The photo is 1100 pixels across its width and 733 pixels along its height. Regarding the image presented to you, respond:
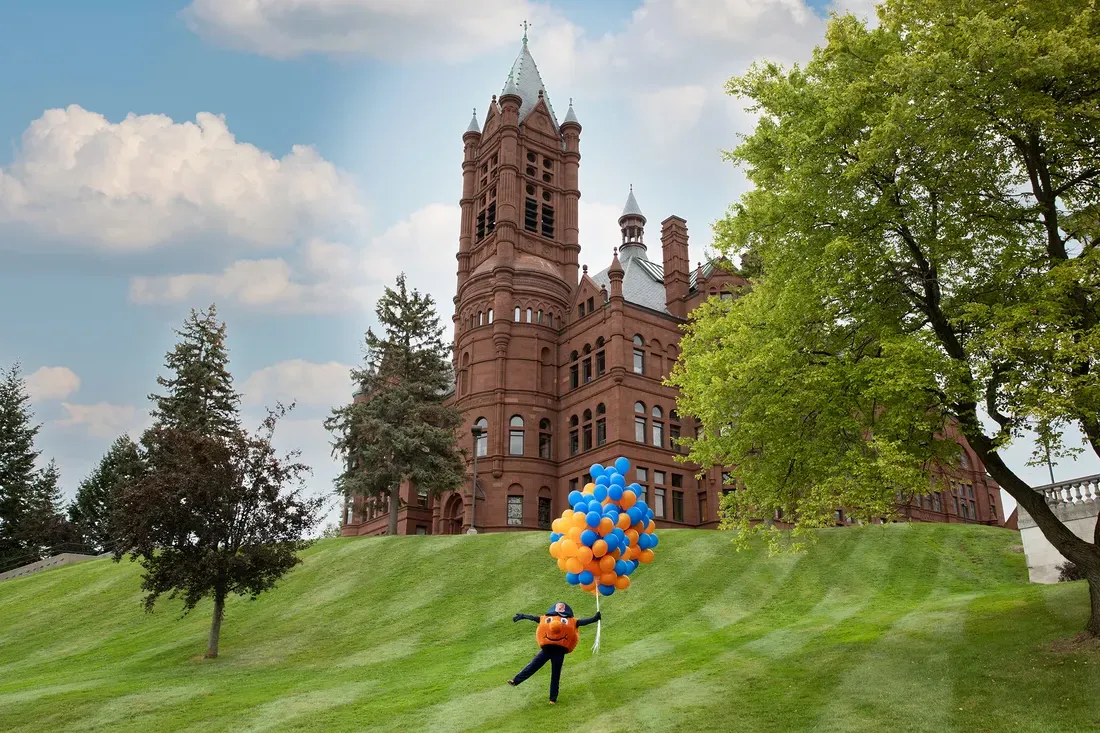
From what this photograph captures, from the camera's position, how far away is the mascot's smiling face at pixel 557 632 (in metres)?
14.5

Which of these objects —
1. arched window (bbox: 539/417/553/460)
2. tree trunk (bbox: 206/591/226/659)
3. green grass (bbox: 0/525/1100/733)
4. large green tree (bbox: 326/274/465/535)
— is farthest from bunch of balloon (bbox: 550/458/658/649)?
arched window (bbox: 539/417/553/460)

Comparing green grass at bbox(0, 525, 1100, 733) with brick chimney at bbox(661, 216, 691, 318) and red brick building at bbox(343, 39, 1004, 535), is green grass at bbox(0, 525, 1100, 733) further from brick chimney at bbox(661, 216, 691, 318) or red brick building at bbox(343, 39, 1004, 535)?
brick chimney at bbox(661, 216, 691, 318)

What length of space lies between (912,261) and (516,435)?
3556cm

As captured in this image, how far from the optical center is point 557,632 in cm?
1446

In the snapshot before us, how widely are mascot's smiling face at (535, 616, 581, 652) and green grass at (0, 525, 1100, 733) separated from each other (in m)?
1.13

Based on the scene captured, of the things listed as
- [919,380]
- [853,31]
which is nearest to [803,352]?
[919,380]

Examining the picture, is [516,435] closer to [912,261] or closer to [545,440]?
[545,440]

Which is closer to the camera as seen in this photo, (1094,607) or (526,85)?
(1094,607)

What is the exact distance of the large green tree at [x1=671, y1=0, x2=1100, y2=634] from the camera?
562 inches

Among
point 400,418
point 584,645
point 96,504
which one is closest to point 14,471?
point 96,504

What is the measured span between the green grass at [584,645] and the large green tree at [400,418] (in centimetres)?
660

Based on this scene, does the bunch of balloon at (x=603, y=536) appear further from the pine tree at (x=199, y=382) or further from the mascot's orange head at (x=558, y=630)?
the pine tree at (x=199, y=382)

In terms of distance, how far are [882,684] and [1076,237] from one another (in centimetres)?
930

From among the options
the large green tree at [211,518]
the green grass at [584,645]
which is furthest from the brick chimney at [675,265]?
the large green tree at [211,518]
